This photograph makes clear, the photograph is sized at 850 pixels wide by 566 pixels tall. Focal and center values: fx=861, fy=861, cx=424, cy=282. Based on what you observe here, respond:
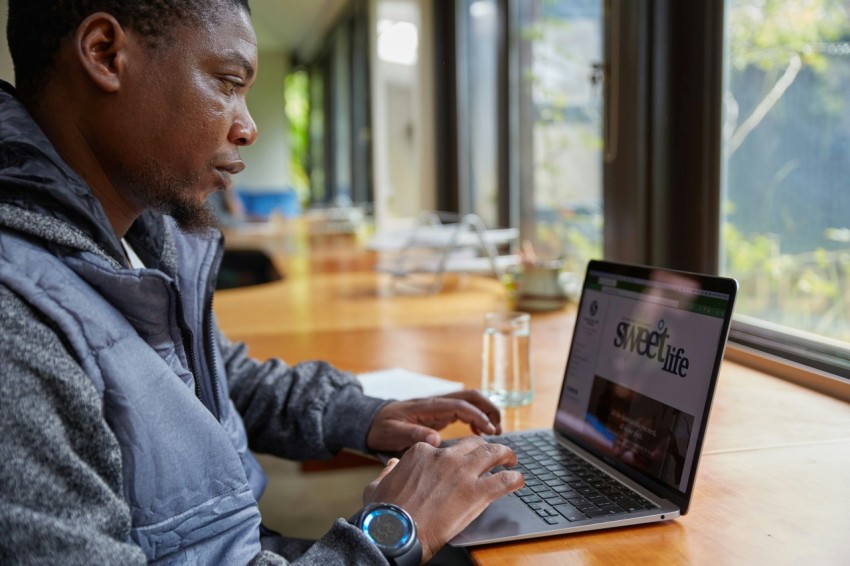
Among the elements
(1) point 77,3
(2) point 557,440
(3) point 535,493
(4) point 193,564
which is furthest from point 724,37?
(4) point 193,564

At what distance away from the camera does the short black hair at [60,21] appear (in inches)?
32.7

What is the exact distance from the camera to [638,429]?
96 centimetres

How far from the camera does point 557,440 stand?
1.12 metres

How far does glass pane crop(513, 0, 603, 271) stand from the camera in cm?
249

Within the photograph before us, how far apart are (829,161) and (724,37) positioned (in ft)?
1.19

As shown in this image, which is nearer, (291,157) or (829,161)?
(829,161)

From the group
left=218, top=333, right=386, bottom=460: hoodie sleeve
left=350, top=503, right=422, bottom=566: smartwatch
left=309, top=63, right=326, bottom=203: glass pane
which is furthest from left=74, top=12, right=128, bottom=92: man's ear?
left=309, top=63, right=326, bottom=203: glass pane

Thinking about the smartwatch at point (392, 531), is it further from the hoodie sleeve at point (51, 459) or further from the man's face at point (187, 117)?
the man's face at point (187, 117)

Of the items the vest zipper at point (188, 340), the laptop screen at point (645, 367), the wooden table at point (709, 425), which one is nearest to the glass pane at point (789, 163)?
the wooden table at point (709, 425)

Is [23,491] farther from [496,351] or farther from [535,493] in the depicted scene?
[496,351]

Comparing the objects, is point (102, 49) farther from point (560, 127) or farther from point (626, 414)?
point (560, 127)

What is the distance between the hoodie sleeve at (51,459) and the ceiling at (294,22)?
598cm

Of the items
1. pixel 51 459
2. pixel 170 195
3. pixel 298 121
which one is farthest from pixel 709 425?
pixel 298 121

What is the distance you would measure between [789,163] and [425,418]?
3.08 feet
